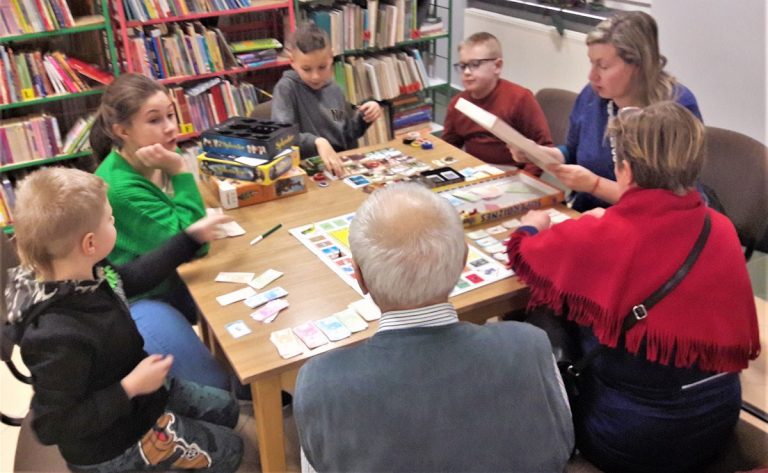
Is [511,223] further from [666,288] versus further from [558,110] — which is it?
[558,110]

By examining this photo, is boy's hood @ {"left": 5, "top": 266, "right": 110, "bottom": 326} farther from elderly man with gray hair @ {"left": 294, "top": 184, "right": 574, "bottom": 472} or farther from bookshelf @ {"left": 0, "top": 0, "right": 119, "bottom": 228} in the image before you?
bookshelf @ {"left": 0, "top": 0, "right": 119, "bottom": 228}

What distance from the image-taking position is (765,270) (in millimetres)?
3227

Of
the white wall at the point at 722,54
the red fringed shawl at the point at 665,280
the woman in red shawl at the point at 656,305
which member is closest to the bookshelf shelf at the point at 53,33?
the woman in red shawl at the point at 656,305

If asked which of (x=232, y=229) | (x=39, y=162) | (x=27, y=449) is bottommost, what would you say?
(x=39, y=162)

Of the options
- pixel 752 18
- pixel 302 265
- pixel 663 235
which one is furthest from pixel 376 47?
pixel 663 235

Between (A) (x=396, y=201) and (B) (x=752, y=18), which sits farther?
(B) (x=752, y=18)

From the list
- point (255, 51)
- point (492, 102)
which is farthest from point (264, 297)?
point (255, 51)

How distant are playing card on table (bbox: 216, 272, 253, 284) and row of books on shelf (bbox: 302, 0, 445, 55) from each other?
8.42 ft

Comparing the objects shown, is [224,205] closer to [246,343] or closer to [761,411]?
[246,343]

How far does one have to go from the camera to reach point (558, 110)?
3195 mm

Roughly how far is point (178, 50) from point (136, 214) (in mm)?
2050

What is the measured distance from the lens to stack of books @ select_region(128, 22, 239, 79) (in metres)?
3.62

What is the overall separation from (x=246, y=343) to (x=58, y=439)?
0.44m

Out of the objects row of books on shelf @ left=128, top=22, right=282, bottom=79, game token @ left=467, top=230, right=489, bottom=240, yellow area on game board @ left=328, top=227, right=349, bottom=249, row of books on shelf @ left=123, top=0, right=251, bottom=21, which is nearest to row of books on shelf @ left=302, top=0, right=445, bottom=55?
row of books on shelf @ left=128, top=22, right=282, bottom=79
